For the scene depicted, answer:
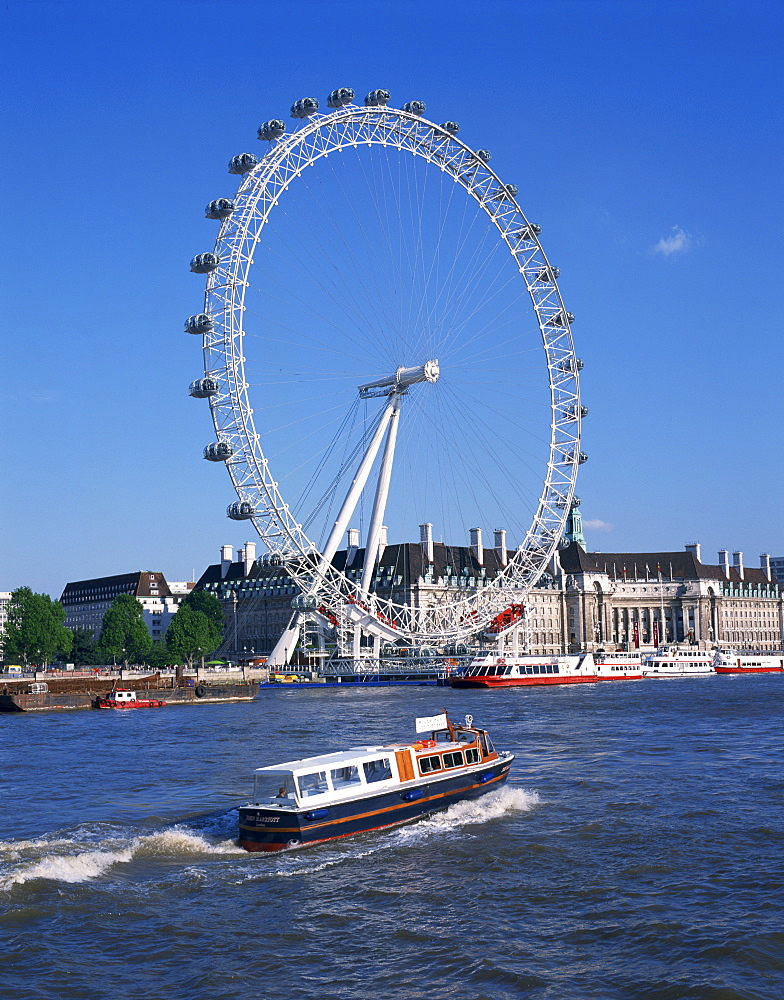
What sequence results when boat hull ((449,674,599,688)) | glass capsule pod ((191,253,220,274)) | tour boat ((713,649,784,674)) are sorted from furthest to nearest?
tour boat ((713,649,784,674)) < boat hull ((449,674,599,688)) < glass capsule pod ((191,253,220,274))

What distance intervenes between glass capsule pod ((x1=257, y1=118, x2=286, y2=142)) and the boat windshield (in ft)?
178

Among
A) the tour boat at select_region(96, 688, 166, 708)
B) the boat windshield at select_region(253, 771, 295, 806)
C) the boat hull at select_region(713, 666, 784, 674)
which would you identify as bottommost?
the boat hull at select_region(713, 666, 784, 674)

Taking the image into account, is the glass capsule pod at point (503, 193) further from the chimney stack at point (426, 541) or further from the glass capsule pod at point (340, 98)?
the chimney stack at point (426, 541)

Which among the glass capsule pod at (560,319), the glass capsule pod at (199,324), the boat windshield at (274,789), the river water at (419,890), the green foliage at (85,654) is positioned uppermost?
the glass capsule pod at (560,319)

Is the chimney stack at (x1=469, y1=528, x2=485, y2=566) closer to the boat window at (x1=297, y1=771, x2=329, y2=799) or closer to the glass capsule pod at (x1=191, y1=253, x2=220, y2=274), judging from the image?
the glass capsule pod at (x1=191, y1=253, x2=220, y2=274)

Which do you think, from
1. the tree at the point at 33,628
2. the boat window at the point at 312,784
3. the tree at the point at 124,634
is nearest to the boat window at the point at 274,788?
the boat window at the point at 312,784

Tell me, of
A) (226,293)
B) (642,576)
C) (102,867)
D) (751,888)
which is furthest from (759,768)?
(642,576)

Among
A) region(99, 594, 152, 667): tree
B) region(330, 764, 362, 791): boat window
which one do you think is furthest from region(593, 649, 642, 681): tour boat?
region(330, 764, 362, 791): boat window

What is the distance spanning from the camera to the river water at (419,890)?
1744cm

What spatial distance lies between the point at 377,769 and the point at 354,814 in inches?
59.9

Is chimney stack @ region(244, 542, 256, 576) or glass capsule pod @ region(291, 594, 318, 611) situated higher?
chimney stack @ region(244, 542, 256, 576)

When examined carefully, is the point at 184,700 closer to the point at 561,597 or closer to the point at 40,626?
the point at 40,626

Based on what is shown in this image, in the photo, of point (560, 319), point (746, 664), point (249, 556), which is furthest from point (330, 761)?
point (249, 556)

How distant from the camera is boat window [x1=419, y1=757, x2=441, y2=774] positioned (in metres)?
28.9
